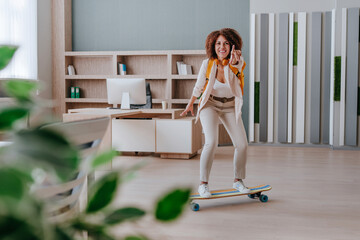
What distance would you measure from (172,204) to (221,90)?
291 centimetres

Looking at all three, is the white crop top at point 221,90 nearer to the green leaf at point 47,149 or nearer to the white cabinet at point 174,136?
the white cabinet at point 174,136

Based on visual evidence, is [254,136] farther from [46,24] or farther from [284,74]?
[46,24]

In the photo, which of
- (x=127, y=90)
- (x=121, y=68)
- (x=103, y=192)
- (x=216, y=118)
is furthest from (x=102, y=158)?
(x=121, y=68)

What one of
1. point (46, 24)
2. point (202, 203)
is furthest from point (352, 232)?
point (46, 24)

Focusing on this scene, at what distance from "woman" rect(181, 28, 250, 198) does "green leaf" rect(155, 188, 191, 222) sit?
2831 mm

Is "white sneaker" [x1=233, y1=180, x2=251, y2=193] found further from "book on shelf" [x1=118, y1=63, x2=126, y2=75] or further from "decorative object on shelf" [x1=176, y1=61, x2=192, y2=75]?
"book on shelf" [x1=118, y1=63, x2=126, y2=75]

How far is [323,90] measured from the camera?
6.72 metres

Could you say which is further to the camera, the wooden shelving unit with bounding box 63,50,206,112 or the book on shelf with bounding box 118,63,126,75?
the book on shelf with bounding box 118,63,126,75

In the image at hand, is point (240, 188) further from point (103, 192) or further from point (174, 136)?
point (103, 192)

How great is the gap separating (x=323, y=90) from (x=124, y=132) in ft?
10.9

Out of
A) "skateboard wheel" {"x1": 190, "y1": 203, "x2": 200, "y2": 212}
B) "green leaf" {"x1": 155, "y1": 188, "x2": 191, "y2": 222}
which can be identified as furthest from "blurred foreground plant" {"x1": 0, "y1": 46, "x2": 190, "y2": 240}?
"skateboard wheel" {"x1": 190, "y1": 203, "x2": 200, "y2": 212}

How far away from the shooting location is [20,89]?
0.27m

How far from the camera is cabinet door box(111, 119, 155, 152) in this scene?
546cm

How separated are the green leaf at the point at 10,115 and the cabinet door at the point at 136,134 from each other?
5.20 meters
